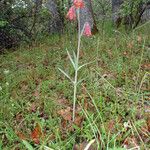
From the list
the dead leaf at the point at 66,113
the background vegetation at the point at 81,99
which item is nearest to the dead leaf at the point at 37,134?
the background vegetation at the point at 81,99

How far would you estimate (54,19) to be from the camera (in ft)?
31.1

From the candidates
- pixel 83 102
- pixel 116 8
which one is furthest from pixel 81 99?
pixel 116 8

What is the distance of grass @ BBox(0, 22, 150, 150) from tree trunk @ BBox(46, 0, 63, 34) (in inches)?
119

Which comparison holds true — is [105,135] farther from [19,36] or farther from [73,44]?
[19,36]

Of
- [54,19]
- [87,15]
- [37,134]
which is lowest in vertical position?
[37,134]

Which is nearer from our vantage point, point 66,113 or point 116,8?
point 66,113

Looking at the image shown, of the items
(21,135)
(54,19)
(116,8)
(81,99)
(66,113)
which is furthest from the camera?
(116,8)

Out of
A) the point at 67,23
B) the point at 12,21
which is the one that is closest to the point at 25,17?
the point at 12,21

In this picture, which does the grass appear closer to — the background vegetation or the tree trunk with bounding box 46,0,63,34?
the background vegetation

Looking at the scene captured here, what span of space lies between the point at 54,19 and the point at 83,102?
587 cm

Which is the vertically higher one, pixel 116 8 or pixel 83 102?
pixel 116 8

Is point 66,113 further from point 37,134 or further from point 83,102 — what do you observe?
point 37,134

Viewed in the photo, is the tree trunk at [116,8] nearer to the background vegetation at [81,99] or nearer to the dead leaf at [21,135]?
the background vegetation at [81,99]

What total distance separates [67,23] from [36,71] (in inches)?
152
